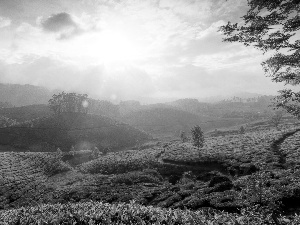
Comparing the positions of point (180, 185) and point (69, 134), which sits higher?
point (180, 185)

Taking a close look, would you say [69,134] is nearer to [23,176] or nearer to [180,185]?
[23,176]

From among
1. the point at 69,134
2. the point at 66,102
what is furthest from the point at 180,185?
the point at 66,102

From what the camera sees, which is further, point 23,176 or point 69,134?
point 69,134

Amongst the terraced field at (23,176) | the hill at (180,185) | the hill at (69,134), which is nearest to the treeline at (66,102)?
the hill at (69,134)

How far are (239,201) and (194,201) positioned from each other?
4.09 meters

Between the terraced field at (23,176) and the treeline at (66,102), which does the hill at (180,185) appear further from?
the treeline at (66,102)

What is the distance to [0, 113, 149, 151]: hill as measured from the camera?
113125 millimetres

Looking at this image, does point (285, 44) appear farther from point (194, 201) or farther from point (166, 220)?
point (194, 201)

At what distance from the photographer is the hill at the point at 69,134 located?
4454 inches

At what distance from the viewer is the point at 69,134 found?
128m

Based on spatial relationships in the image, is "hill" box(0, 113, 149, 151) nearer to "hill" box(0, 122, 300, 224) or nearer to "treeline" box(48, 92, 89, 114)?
"treeline" box(48, 92, 89, 114)

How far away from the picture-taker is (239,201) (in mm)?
16906

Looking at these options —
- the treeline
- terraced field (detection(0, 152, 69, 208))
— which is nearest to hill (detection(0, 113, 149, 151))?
the treeline

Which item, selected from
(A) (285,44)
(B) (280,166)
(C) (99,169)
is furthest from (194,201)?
(C) (99,169)
